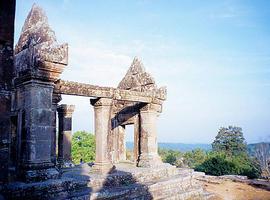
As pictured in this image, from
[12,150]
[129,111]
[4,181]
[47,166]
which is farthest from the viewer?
[129,111]

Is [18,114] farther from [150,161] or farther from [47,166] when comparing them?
[150,161]

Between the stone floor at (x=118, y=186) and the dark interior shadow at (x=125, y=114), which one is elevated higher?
the dark interior shadow at (x=125, y=114)

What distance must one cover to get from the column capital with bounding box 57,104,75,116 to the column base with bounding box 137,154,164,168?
508cm

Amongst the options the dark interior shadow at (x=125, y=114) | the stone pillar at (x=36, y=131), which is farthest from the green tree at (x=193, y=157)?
the stone pillar at (x=36, y=131)

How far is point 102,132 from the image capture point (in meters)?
9.50

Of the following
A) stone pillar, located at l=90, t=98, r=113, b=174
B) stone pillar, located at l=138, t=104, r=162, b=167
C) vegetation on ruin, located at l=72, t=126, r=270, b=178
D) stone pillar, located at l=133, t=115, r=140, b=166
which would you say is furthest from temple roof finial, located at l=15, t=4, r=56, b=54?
vegetation on ruin, located at l=72, t=126, r=270, b=178

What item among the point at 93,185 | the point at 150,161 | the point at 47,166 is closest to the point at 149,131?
the point at 150,161

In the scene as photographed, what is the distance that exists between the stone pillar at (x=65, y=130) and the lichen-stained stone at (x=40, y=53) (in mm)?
6247

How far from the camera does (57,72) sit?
7.37 metres

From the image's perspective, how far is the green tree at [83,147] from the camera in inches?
1112

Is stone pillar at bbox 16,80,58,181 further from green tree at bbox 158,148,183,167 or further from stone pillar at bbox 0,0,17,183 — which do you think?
green tree at bbox 158,148,183,167

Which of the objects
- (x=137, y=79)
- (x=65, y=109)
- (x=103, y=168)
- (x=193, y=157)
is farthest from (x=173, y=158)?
(x=103, y=168)

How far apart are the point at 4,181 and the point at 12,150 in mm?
4696

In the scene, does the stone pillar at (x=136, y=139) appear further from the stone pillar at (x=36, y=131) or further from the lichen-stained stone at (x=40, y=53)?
the lichen-stained stone at (x=40, y=53)
